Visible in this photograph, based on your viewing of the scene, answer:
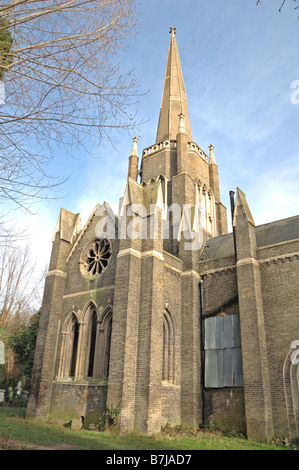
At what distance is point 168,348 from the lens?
15383 millimetres

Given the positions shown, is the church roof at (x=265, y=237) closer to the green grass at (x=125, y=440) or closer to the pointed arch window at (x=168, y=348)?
the pointed arch window at (x=168, y=348)

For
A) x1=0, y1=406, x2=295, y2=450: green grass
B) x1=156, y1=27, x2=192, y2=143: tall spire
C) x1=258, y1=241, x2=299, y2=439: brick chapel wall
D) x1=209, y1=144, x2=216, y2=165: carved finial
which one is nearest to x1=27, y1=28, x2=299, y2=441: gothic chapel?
x1=258, y1=241, x2=299, y2=439: brick chapel wall

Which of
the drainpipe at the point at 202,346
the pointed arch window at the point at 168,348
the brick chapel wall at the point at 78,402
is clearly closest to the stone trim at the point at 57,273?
the brick chapel wall at the point at 78,402

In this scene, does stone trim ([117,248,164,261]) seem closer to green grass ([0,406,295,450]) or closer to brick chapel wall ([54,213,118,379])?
brick chapel wall ([54,213,118,379])

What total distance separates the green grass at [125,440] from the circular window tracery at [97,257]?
7148mm

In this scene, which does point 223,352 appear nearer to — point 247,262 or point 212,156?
point 247,262

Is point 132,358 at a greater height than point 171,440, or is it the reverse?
point 132,358

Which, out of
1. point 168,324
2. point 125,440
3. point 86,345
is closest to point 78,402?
point 86,345

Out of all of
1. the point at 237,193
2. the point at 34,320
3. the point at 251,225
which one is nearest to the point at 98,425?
the point at 251,225

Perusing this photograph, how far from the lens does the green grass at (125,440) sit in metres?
9.82

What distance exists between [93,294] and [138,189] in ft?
17.8

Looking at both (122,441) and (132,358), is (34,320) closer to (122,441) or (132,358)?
(132,358)

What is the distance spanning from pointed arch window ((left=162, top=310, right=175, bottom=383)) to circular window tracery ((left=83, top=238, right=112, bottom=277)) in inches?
156

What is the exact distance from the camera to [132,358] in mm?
13156
